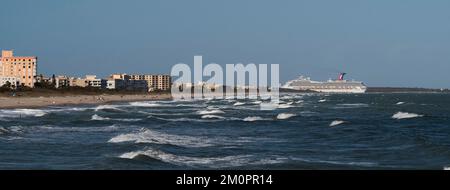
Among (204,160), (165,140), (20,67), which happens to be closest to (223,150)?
(204,160)

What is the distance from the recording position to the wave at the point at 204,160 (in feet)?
63.4

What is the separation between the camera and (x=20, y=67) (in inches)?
6565

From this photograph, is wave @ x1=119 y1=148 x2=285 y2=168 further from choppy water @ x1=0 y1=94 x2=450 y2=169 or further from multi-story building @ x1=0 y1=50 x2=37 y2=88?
multi-story building @ x1=0 y1=50 x2=37 y2=88

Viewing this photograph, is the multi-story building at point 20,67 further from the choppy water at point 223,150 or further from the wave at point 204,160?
the wave at point 204,160

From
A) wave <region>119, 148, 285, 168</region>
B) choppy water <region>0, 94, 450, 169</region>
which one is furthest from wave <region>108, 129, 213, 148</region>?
wave <region>119, 148, 285, 168</region>

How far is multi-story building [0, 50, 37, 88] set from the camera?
162125 mm

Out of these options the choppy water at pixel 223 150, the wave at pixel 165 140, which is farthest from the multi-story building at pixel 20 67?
the wave at pixel 165 140

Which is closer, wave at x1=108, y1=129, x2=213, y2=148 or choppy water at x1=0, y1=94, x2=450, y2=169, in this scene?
choppy water at x1=0, y1=94, x2=450, y2=169

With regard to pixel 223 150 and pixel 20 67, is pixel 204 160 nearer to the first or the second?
pixel 223 150

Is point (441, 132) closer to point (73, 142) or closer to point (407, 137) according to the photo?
point (407, 137)

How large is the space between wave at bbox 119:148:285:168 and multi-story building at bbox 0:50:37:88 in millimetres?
145001

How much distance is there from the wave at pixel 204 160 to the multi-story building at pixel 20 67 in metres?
145

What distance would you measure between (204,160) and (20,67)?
155 meters

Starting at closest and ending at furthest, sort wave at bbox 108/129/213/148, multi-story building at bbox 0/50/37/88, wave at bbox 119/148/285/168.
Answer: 1. wave at bbox 119/148/285/168
2. wave at bbox 108/129/213/148
3. multi-story building at bbox 0/50/37/88
